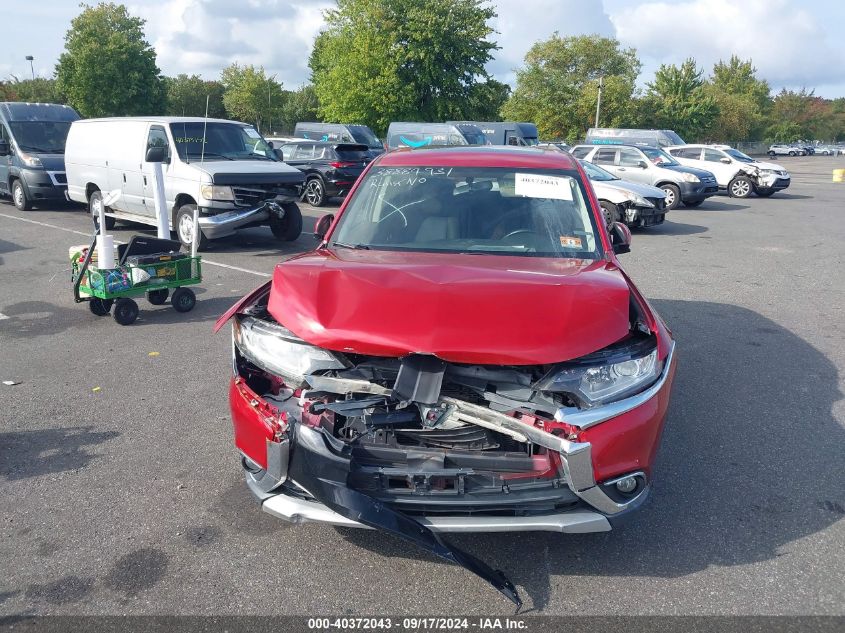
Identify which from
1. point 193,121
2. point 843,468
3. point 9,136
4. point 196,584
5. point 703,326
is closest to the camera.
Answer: point 196,584

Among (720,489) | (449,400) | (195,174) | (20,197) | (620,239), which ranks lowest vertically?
(720,489)

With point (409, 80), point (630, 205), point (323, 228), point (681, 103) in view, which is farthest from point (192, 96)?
point (323, 228)

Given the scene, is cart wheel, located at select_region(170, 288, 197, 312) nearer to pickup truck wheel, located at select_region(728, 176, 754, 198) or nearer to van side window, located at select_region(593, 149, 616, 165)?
van side window, located at select_region(593, 149, 616, 165)

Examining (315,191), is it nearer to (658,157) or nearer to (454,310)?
(658,157)

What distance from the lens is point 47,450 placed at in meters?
4.42

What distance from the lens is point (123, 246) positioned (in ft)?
24.8

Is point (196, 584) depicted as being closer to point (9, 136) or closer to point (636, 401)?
point (636, 401)

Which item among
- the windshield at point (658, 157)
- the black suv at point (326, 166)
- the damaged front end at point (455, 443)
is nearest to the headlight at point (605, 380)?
the damaged front end at point (455, 443)

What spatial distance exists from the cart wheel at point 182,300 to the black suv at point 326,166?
11.0m

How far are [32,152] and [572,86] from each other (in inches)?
1865

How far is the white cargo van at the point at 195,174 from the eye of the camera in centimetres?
1095

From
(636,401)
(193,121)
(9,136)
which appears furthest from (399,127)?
(636,401)

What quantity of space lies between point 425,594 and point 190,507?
142cm

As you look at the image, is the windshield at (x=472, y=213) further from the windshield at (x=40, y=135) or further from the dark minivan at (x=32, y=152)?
the windshield at (x=40, y=135)
